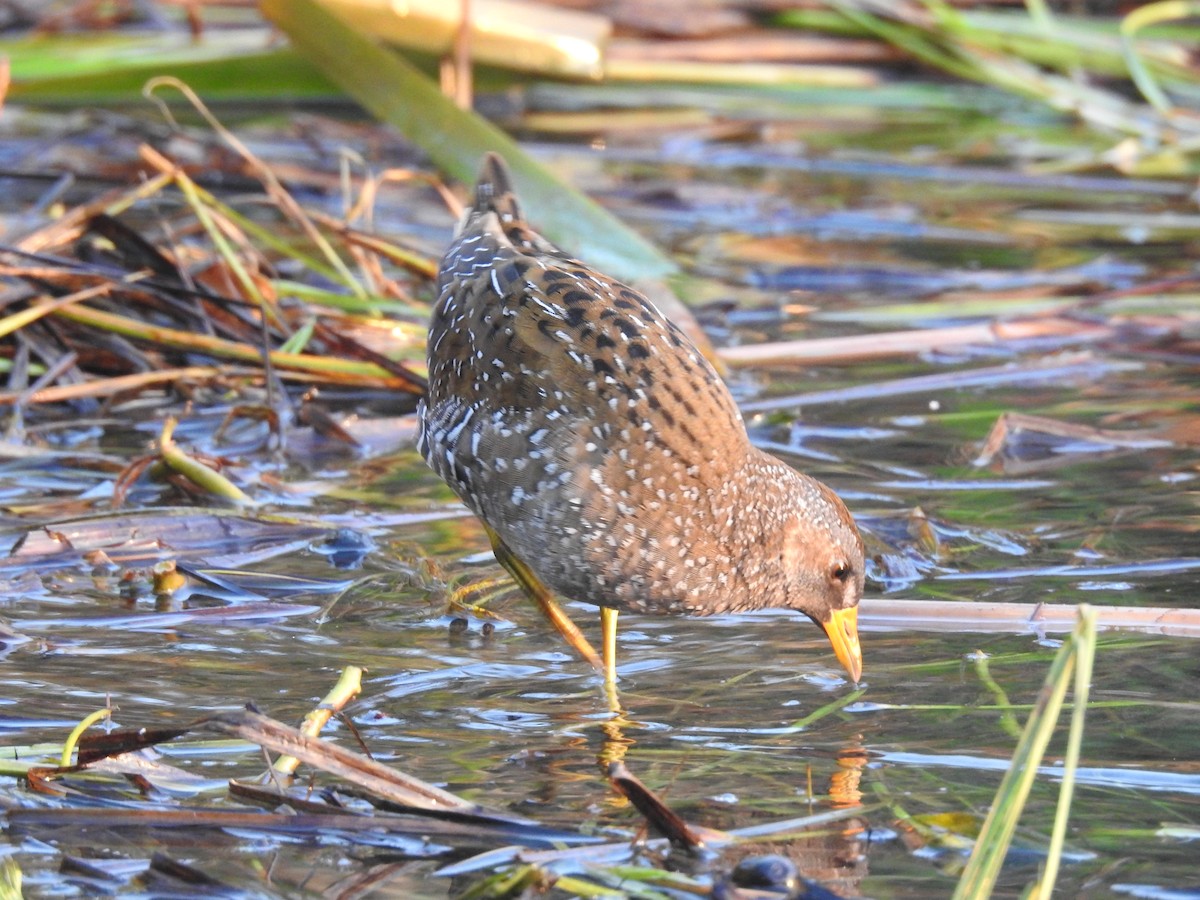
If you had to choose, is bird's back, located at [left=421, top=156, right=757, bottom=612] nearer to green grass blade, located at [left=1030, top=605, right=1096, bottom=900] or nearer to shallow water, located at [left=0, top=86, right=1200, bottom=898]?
shallow water, located at [left=0, top=86, right=1200, bottom=898]

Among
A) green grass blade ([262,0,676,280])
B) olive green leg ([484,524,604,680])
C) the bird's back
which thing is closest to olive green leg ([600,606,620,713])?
olive green leg ([484,524,604,680])

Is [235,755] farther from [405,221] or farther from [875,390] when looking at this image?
[405,221]

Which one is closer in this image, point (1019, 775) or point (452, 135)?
point (1019, 775)

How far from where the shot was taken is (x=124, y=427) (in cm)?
564

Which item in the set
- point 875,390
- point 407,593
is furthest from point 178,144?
point 407,593

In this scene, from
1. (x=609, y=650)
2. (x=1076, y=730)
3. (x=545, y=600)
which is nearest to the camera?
(x=1076, y=730)

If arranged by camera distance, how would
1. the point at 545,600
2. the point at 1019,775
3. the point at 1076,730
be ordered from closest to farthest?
the point at 1019,775 < the point at 1076,730 < the point at 545,600

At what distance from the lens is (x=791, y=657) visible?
4141mm

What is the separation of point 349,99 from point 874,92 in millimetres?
3006

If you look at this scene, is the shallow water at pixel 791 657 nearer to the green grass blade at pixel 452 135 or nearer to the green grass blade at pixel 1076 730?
the green grass blade at pixel 1076 730

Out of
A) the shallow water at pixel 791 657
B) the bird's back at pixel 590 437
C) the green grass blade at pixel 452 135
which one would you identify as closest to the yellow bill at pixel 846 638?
the shallow water at pixel 791 657

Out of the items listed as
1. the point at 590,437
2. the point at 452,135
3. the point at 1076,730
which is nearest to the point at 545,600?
the point at 590,437

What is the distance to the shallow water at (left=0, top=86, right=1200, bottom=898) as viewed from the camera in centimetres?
311

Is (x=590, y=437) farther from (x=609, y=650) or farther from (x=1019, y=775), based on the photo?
(x=1019, y=775)
